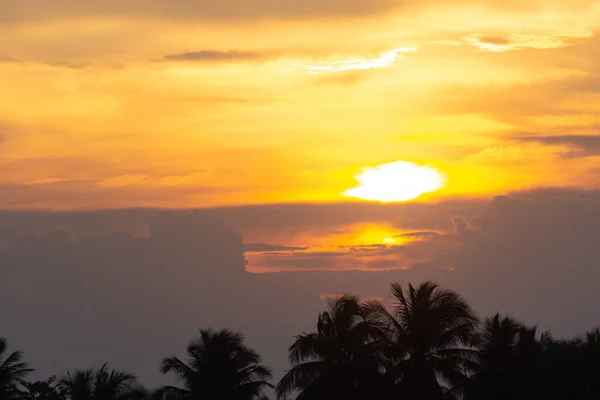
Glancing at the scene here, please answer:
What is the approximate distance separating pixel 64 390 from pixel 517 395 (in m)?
40.4

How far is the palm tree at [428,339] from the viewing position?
166ft

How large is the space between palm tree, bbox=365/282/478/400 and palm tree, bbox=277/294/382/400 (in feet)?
3.46

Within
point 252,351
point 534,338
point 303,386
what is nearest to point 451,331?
point 303,386

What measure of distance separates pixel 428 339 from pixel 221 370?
55.5 ft

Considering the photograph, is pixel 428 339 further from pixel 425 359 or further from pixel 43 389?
pixel 43 389

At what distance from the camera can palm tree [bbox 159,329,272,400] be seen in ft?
205

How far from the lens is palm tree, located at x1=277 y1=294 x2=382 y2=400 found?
52.0 metres

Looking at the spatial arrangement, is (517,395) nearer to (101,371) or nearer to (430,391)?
(430,391)

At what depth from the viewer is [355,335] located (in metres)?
52.2

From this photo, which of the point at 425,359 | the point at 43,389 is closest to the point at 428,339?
the point at 425,359

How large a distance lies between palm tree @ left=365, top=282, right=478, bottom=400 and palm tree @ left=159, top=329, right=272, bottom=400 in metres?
13.6

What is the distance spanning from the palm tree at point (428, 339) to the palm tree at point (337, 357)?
3.46 feet

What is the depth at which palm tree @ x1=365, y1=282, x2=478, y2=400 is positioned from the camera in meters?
50.7

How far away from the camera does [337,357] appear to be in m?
52.8
